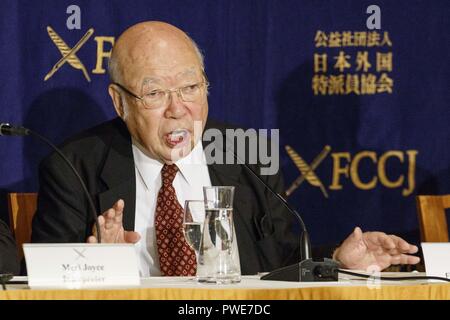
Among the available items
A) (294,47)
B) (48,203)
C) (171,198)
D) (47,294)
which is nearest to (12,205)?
(48,203)

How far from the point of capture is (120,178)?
8.18 ft

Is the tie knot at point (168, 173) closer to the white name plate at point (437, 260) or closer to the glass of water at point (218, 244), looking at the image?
the glass of water at point (218, 244)

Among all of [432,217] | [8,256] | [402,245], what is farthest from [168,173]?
[432,217]

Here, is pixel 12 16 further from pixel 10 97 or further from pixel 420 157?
pixel 420 157

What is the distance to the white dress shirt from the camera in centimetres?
239

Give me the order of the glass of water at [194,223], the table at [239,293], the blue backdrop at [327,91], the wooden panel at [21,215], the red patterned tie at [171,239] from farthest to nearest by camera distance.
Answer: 1. the blue backdrop at [327,91]
2. the wooden panel at [21,215]
3. the red patterned tie at [171,239]
4. the glass of water at [194,223]
5. the table at [239,293]

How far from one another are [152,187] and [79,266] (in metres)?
0.91

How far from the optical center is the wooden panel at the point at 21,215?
2.76 m

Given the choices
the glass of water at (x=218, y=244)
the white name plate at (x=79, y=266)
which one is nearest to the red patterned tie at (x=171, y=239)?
the glass of water at (x=218, y=244)

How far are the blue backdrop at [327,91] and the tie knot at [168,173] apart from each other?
26.1 inches

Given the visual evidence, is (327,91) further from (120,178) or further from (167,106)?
(120,178)

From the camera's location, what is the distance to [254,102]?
3.16m

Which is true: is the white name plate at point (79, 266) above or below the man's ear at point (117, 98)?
below

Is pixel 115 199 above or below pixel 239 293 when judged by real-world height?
above
